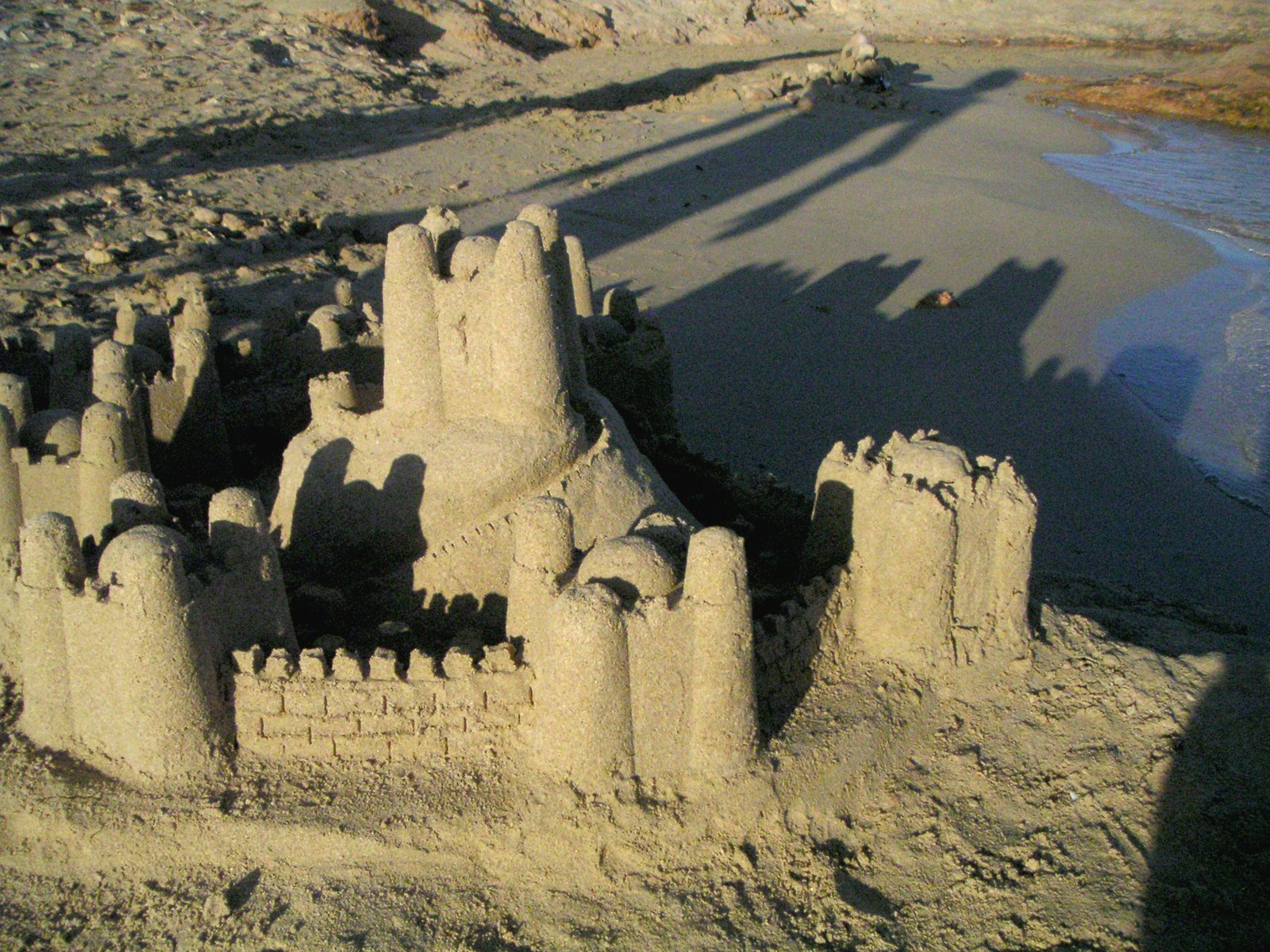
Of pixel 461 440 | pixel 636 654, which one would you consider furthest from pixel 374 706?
pixel 461 440

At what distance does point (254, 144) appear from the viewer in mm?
Result: 22172

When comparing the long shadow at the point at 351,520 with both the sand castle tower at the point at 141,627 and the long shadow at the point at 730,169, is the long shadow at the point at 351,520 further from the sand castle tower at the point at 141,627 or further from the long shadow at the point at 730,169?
the long shadow at the point at 730,169

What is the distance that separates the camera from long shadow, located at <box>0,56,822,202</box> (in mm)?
19250

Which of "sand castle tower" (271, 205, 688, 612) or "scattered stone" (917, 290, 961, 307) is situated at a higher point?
"sand castle tower" (271, 205, 688, 612)

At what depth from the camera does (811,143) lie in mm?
27000

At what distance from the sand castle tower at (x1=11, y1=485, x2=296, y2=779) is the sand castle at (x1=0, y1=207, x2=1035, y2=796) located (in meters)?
0.01

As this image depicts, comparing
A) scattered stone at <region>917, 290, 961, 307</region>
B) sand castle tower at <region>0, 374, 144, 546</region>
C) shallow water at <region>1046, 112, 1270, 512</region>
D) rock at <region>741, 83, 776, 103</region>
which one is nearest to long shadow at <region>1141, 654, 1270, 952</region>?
shallow water at <region>1046, 112, 1270, 512</region>

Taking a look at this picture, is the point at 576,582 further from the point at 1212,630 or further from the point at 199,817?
the point at 1212,630

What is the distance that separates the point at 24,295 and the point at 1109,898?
1388 centimetres

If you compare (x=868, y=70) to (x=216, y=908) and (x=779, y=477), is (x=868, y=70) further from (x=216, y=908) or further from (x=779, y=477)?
(x=216, y=908)

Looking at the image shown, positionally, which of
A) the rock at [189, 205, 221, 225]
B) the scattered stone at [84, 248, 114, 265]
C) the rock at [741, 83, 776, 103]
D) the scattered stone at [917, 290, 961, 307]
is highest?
the rock at [741, 83, 776, 103]

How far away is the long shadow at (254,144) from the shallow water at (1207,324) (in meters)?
13.3

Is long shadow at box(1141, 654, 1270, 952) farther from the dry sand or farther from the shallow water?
the shallow water

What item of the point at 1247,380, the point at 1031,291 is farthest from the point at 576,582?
the point at 1031,291
